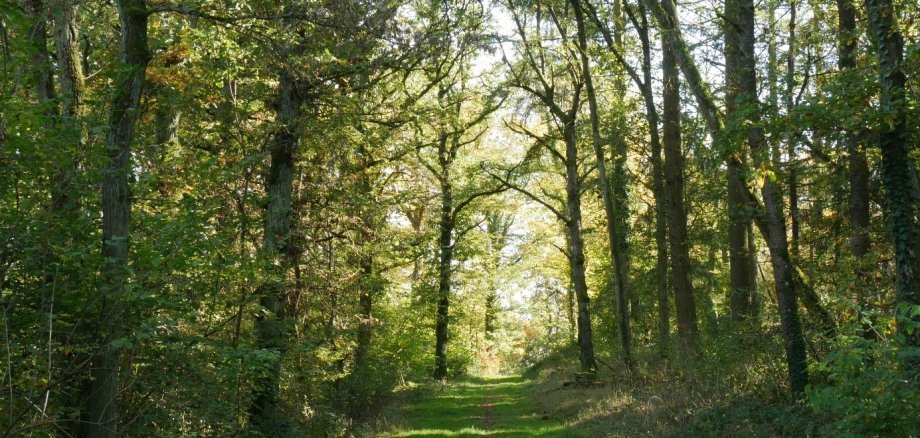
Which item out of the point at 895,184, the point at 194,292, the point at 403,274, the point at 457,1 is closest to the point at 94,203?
the point at 194,292

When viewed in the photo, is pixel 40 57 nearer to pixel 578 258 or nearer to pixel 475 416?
pixel 475 416

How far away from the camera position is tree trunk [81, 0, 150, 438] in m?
6.22

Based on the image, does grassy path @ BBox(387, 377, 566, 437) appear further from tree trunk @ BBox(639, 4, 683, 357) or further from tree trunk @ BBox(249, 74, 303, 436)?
tree trunk @ BBox(639, 4, 683, 357)

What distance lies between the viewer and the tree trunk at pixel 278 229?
11.1 m

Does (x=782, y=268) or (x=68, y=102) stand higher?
(x=68, y=102)

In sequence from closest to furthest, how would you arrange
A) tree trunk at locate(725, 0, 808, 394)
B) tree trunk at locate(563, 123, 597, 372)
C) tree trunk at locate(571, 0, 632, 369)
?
tree trunk at locate(725, 0, 808, 394) → tree trunk at locate(571, 0, 632, 369) → tree trunk at locate(563, 123, 597, 372)

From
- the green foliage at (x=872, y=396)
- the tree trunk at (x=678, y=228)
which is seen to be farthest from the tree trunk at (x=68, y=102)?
the tree trunk at (x=678, y=228)

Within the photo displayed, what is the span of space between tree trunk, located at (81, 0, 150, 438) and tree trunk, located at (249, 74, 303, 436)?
116 inches

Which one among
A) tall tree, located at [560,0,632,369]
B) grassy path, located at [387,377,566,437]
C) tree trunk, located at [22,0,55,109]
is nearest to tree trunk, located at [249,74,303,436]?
grassy path, located at [387,377,566,437]

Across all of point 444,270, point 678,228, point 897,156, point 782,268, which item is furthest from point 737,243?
point 444,270

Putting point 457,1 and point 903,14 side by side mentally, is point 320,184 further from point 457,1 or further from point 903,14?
point 903,14

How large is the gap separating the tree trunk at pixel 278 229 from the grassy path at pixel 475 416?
344 cm

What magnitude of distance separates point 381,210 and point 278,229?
158 inches

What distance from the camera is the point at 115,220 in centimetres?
768
